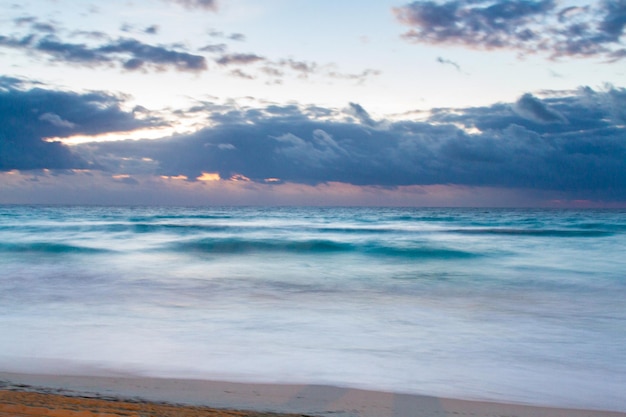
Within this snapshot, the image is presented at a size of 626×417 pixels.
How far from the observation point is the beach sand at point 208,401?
3547mm

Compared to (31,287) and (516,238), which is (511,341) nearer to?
(31,287)

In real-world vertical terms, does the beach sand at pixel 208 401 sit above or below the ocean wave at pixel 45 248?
below

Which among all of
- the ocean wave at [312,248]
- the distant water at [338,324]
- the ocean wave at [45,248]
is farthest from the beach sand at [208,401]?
the ocean wave at [45,248]

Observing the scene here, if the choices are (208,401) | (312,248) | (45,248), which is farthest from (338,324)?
(45,248)

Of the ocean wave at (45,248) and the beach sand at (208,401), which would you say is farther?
the ocean wave at (45,248)

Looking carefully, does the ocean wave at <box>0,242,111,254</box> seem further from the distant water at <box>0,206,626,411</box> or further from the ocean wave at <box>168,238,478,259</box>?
the distant water at <box>0,206,626,411</box>

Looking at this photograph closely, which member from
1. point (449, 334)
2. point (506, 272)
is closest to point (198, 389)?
point (449, 334)

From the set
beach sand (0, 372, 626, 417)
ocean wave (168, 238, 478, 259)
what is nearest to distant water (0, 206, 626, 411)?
beach sand (0, 372, 626, 417)

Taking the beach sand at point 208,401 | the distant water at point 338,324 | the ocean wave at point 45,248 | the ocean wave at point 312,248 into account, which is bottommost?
the beach sand at point 208,401

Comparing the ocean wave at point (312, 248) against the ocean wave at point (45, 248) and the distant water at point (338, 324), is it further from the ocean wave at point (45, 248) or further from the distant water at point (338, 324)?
the distant water at point (338, 324)

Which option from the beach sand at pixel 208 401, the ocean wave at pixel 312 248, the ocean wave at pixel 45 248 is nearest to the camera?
the beach sand at pixel 208 401

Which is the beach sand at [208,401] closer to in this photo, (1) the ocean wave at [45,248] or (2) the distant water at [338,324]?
(2) the distant water at [338,324]

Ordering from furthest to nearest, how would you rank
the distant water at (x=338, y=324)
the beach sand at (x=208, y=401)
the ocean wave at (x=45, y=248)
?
the ocean wave at (x=45, y=248), the distant water at (x=338, y=324), the beach sand at (x=208, y=401)

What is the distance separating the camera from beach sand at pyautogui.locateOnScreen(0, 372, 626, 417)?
3.55m
